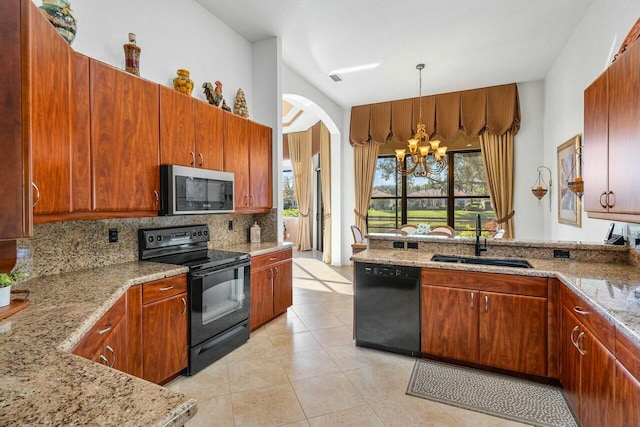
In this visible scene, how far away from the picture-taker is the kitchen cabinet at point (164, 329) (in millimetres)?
2168

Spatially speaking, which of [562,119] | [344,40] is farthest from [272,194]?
[562,119]

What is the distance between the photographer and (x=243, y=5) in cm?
335

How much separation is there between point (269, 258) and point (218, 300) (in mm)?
859

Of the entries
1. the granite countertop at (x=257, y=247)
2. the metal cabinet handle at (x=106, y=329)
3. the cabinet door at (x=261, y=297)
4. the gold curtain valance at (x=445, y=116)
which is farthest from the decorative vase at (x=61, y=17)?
the gold curtain valance at (x=445, y=116)

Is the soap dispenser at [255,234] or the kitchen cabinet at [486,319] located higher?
the soap dispenser at [255,234]

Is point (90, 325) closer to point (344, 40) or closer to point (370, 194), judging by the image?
point (344, 40)

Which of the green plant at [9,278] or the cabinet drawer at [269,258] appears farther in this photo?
the cabinet drawer at [269,258]

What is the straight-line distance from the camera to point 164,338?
7.50 feet

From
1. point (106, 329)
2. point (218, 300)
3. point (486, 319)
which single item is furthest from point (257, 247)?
point (486, 319)

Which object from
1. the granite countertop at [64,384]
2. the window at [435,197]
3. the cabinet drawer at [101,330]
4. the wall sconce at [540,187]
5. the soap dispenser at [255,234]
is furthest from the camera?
the window at [435,197]

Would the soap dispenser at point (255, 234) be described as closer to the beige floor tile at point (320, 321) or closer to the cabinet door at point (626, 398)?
the beige floor tile at point (320, 321)

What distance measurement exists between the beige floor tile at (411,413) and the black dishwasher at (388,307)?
0.59m

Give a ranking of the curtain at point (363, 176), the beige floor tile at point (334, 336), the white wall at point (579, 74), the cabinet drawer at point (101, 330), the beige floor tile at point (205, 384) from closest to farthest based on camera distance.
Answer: the cabinet drawer at point (101, 330), the beige floor tile at point (205, 384), the white wall at point (579, 74), the beige floor tile at point (334, 336), the curtain at point (363, 176)

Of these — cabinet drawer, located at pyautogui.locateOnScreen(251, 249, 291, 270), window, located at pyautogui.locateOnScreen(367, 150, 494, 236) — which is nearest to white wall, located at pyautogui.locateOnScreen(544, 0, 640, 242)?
window, located at pyautogui.locateOnScreen(367, 150, 494, 236)
